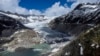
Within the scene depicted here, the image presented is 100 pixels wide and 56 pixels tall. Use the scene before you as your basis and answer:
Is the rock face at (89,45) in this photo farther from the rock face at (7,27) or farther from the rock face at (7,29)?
the rock face at (7,27)

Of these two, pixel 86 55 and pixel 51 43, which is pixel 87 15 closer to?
pixel 51 43

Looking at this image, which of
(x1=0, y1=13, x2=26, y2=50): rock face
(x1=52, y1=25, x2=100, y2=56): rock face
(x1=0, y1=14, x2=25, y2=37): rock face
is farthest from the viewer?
(x1=0, y1=14, x2=25, y2=37): rock face

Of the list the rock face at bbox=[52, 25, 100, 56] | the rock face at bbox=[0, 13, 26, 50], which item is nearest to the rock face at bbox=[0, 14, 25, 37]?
the rock face at bbox=[0, 13, 26, 50]

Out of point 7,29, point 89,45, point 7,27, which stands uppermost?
point 7,27

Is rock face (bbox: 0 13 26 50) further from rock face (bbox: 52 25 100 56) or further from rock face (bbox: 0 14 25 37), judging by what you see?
rock face (bbox: 52 25 100 56)

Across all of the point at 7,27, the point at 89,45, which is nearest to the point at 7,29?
the point at 7,27

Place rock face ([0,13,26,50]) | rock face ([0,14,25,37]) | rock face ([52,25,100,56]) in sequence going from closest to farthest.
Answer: rock face ([52,25,100,56]), rock face ([0,13,26,50]), rock face ([0,14,25,37])

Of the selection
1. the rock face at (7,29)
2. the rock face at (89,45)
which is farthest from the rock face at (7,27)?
the rock face at (89,45)

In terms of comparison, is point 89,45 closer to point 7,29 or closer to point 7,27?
point 7,29

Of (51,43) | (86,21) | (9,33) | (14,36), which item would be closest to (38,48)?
(51,43)

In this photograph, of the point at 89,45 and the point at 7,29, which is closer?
the point at 89,45

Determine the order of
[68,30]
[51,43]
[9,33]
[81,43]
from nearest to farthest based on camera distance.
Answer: [81,43] < [51,43] < [9,33] < [68,30]
